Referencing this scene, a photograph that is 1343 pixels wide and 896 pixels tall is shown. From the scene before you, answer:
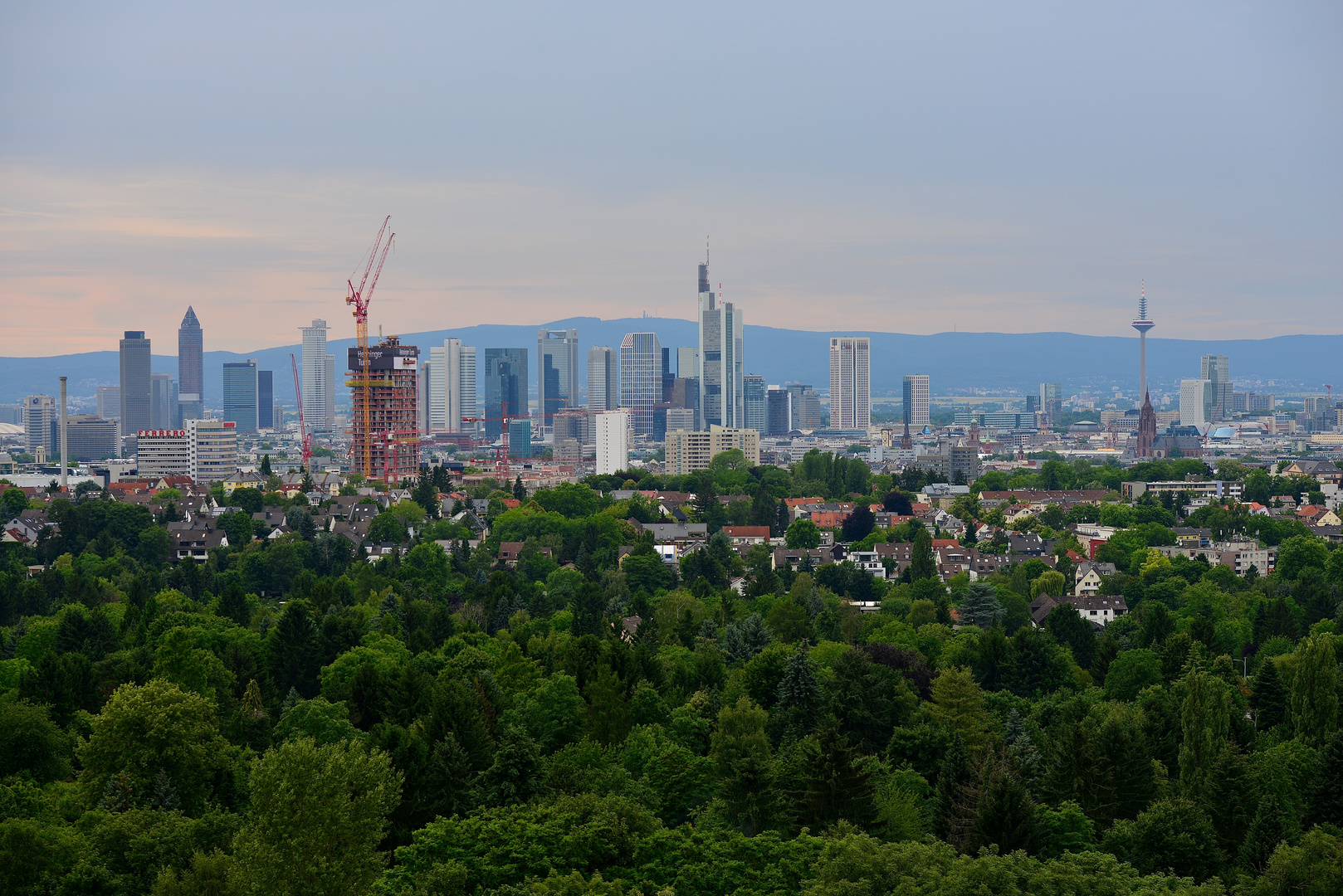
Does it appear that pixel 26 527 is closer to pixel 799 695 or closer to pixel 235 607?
pixel 235 607

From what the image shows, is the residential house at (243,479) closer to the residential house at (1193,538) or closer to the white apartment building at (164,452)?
the white apartment building at (164,452)

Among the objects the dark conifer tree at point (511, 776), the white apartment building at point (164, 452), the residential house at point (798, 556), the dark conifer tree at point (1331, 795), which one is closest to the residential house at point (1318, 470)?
the residential house at point (798, 556)

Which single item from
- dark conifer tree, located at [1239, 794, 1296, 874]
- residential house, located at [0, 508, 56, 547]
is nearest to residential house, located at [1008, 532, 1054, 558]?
residential house, located at [0, 508, 56, 547]

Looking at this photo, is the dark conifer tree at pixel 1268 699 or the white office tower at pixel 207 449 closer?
the dark conifer tree at pixel 1268 699

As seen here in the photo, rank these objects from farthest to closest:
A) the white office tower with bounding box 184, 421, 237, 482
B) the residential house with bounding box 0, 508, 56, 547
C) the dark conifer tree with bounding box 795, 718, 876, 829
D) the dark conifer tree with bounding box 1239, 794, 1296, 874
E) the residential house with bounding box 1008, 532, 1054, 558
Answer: the white office tower with bounding box 184, 421, 237, 482, the residential house with bounding box 1008, 532, 1054, 558, the residential house with bounding box 0, 508, 56, 547, the dark conifer tree with bounding box 795, 718, 876, 829, the dark conifer tree with bounding box 1239, 794, 1296, 874

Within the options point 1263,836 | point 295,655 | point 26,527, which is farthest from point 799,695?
point 26,527

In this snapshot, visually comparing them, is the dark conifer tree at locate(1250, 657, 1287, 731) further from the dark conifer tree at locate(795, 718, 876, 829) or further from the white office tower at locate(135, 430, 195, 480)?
the white office tower at locate(135, 430, 195, 480)

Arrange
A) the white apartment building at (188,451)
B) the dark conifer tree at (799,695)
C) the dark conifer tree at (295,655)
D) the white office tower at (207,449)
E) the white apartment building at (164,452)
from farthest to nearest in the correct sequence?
the white office tower at (207,449), the white apartment building at (188,451), the white apartment building at (164,452), the dark conifer tree at (295,655), the dark conifer tree at (799,695)
